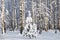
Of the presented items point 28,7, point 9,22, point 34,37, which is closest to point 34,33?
point 34,37

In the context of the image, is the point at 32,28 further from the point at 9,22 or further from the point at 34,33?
the point at 9,22

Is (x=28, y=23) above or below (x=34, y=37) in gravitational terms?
above

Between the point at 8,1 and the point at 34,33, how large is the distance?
144 feet

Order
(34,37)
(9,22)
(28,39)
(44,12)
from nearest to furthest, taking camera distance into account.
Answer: (28,39) → (34,37) → (44,12) → (9,22)

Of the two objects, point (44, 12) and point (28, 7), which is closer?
point (44, 12)

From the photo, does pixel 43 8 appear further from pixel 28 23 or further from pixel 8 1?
pixel 8 1

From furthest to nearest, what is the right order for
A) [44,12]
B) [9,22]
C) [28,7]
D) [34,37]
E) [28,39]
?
1. [28,7]
2. [9,22]
3. [44,12]
4. [34,37]
5. [28,39]

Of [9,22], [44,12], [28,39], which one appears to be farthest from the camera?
[9,22]

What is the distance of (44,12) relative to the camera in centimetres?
3566

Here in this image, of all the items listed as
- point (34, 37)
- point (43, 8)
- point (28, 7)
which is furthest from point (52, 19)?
point (34, 37)

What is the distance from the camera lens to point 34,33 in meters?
20.0

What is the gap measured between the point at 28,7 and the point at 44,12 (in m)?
23.0

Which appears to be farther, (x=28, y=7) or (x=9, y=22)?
(x=28, y=7)

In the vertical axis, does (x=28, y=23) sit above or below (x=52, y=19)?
above
